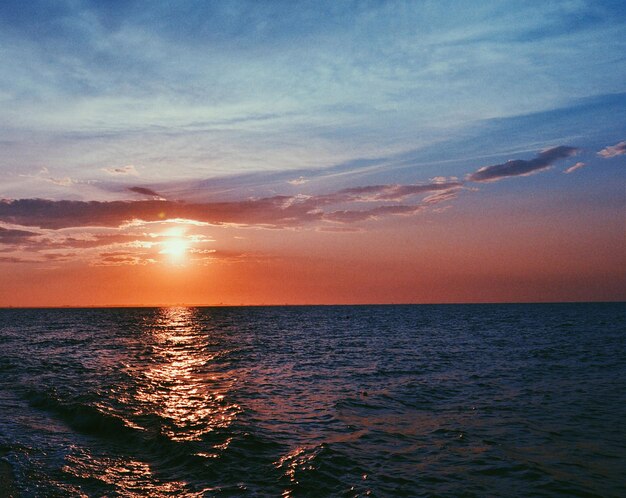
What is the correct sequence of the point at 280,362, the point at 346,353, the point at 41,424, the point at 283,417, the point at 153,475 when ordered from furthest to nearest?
the point at 346,353, the point at 280,362, the point at 283,417, the point at 41,424, the point at 153,475

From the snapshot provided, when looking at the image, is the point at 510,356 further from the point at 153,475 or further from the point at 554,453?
the point at 153,475

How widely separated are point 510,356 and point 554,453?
103 ft

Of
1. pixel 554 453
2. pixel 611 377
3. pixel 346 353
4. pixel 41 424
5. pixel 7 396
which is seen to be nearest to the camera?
pixel 554 453

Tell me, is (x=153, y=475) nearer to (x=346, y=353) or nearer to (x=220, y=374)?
(x=220, y=374)

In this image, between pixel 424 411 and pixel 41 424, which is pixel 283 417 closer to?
pixel 424 411

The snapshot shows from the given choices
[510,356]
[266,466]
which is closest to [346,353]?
[510,356]

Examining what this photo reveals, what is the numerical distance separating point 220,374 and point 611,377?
29298 millimetres

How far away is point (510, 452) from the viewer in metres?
17.7

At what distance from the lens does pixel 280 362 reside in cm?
4438

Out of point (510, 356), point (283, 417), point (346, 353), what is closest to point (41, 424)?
point (283, 417)

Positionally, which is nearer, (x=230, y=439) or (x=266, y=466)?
(x=266, y=466)

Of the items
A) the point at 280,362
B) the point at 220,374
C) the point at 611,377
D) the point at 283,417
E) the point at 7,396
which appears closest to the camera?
the point at 283,417

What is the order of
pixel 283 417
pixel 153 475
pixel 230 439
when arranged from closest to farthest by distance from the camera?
pixel 153 475
pixel 230 439
pixel 283 417

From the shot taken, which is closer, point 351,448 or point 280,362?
point 351,448
